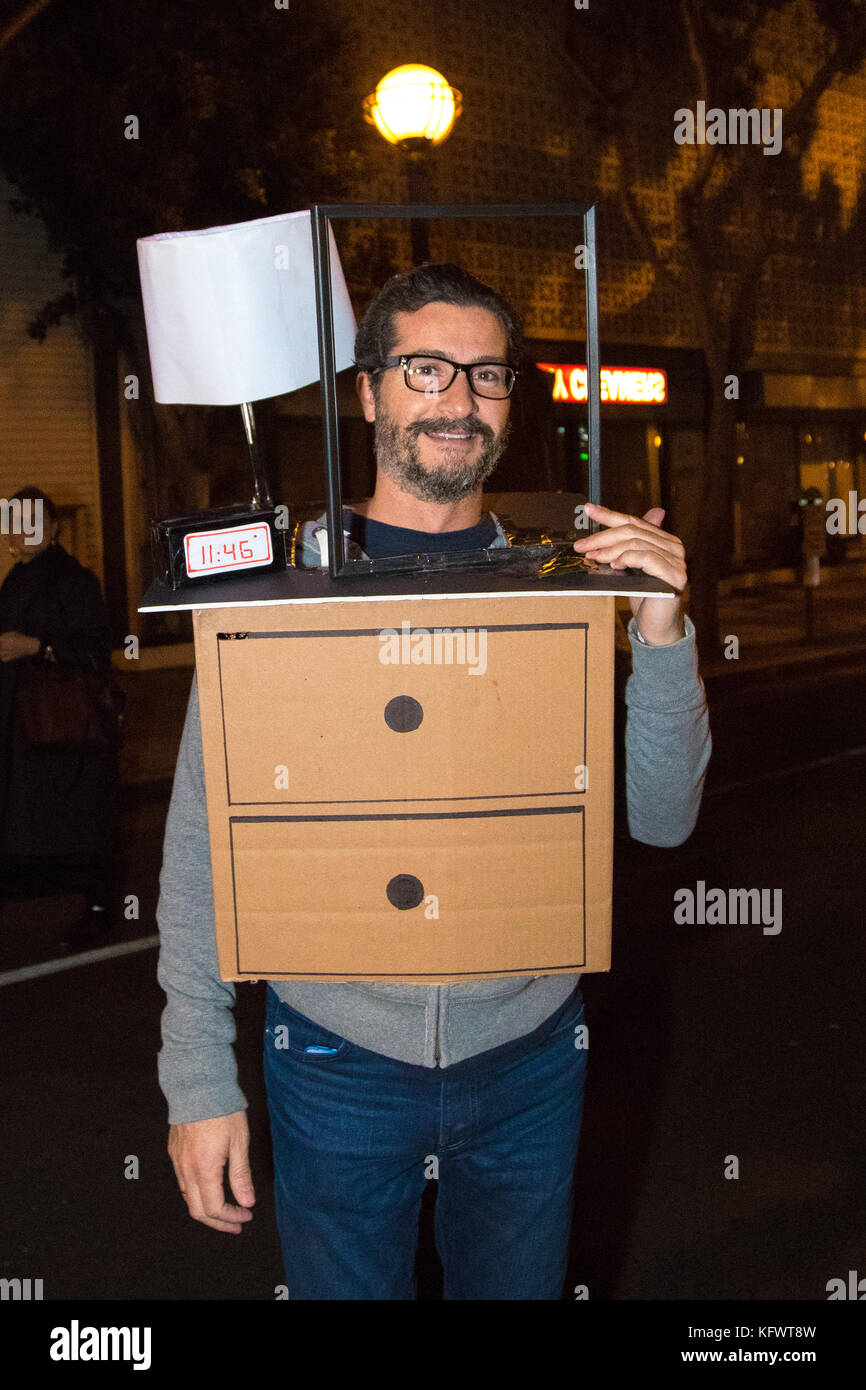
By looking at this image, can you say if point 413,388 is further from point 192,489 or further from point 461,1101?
point 192,489

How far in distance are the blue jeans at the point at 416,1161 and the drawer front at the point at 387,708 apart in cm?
44

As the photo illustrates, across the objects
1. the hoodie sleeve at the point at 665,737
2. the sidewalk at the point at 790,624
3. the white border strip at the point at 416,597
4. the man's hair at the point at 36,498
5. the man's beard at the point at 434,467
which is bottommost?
the sidewalk at the point at 790,624

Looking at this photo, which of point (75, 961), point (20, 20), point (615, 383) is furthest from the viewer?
point (615, 383)

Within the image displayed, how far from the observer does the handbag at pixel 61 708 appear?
5.92 metres

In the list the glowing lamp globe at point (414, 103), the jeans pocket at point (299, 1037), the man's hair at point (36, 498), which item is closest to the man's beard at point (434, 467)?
the jeans pocket at point (299, 1037)

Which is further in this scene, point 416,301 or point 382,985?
point 416,301

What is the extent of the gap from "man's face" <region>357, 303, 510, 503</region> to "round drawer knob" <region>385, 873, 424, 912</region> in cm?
62

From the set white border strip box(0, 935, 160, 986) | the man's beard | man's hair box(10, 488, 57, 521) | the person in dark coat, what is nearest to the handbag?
the person in dark coat

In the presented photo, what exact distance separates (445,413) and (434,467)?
0.09 m

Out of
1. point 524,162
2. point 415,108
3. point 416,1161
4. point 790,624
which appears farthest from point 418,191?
point 790,624

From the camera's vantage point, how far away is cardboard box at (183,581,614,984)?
1.78m

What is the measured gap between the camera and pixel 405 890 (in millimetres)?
1825

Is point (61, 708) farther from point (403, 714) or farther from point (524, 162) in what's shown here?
point (524, 162)

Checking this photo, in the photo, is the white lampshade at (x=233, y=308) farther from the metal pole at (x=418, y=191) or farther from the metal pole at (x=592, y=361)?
the metal pole at (x=418, y=191)
